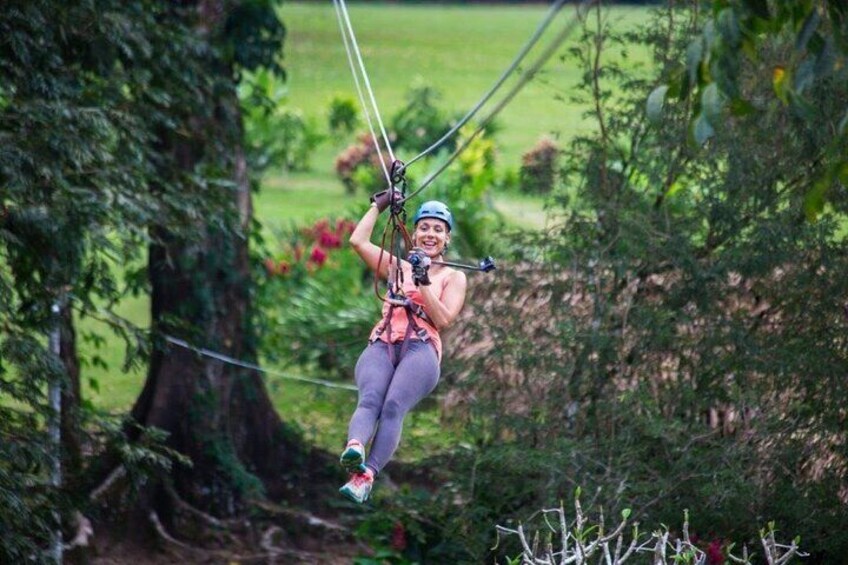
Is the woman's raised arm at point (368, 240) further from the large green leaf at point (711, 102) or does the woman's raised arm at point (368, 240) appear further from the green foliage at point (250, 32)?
the green foliage at point (250, 32)

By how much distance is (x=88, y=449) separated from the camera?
11898 mm

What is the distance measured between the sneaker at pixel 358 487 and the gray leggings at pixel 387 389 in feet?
0.32

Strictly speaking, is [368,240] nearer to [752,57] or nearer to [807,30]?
[752,57]

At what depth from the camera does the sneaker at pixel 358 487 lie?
21.5 ft

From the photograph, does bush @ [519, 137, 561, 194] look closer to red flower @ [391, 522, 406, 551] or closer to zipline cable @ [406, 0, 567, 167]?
red flower @ [391, 522, 406, 551]

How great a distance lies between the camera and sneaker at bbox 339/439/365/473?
645cm

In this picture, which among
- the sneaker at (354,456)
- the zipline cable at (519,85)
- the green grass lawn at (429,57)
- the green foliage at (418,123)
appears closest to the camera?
the zipline cable at (519,85)

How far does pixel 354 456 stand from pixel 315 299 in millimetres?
8531

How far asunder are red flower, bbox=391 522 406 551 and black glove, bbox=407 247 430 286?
12.4ft

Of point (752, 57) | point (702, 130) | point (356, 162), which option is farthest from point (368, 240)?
point (356, 162)

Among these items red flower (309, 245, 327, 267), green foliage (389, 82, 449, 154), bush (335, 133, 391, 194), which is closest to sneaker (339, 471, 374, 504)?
red flower (309, 245, 327, 267)

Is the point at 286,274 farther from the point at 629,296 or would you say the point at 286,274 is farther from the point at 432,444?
the point at 629,296

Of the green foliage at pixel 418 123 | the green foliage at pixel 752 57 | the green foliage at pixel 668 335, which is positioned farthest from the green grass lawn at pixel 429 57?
the green foliage at pixel 752 57

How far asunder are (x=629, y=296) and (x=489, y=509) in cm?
149
